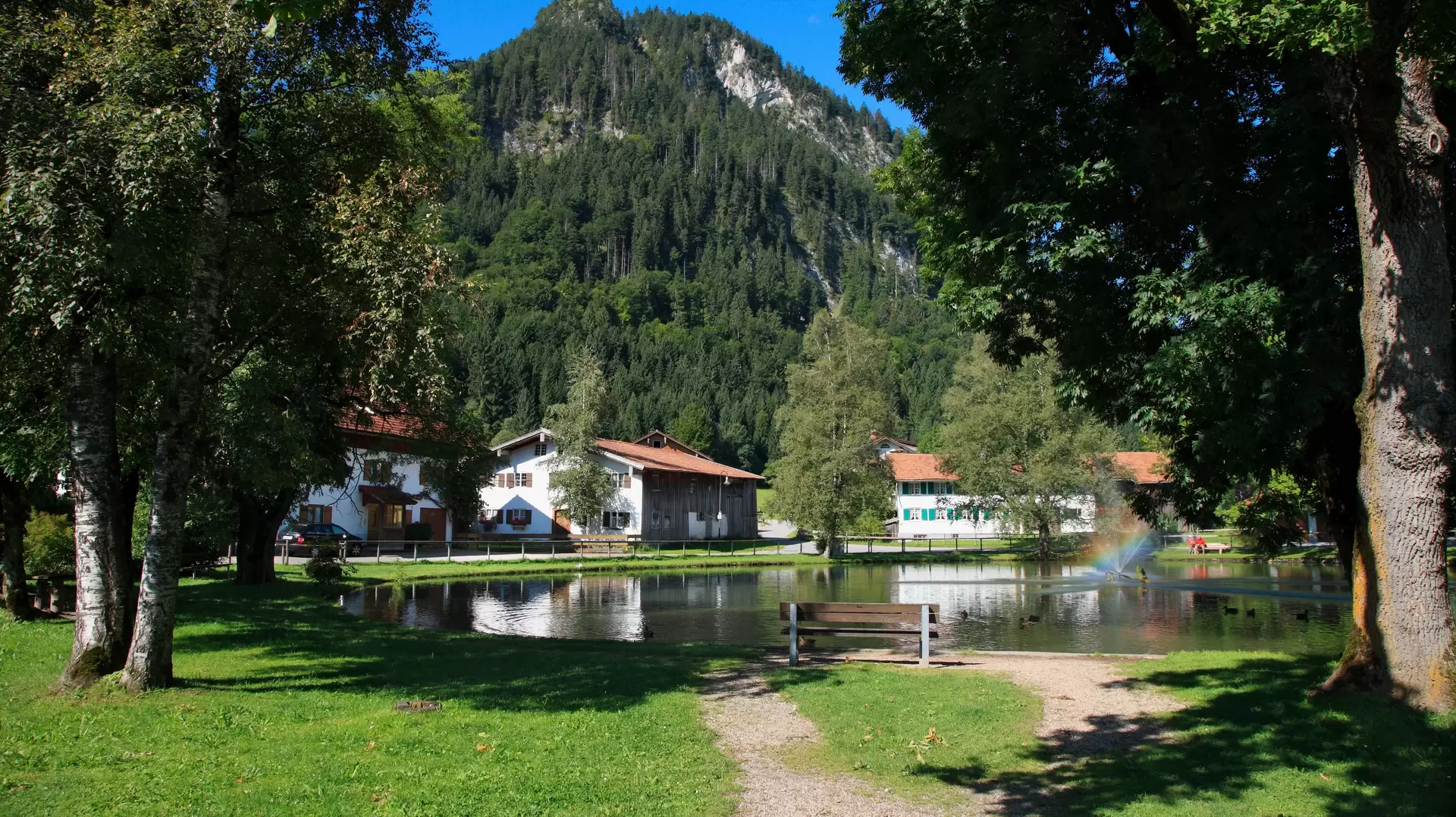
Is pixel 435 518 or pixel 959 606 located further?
pixel 435 518

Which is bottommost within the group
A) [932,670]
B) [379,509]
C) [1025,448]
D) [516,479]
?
[932,670]

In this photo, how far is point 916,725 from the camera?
8992mm

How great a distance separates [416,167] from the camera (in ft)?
41.7

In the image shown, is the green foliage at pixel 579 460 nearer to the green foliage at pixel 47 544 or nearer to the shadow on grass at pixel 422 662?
the green foliage at pixel 47 544

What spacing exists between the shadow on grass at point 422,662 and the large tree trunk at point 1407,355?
7.06 meters

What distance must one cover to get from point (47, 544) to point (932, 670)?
2255 cm

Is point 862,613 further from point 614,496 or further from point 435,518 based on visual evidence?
point 435,518

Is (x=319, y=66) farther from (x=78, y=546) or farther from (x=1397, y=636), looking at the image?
(x=1397, y=636)

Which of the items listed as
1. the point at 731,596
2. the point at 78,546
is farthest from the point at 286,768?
the point at 731,596

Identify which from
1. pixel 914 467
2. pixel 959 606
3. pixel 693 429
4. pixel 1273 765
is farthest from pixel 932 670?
pixel 693 429

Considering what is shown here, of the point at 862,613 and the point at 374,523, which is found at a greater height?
the point at 374,523

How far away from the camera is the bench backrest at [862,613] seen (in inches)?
524

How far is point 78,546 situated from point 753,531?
215ft

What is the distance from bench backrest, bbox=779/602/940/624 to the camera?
1332 cm
